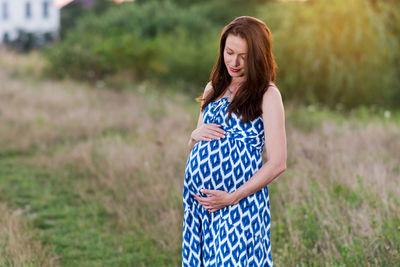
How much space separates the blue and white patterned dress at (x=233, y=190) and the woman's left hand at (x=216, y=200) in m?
0.04

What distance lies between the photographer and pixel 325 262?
3514mm

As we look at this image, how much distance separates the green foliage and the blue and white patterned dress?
8.58m

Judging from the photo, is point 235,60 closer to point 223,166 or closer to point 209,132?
point 209,132

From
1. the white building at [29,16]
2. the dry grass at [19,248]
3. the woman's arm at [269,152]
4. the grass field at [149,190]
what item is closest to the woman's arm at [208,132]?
the woman's arm at [269,152]

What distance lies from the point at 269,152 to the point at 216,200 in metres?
0.34

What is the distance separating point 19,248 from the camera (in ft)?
12.6

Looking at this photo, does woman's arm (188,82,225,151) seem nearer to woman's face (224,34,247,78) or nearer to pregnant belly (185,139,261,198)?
pregnant belly (185,139,261,198)

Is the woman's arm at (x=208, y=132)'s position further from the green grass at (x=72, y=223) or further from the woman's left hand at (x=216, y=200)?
the green grass at (x=72, y=223)

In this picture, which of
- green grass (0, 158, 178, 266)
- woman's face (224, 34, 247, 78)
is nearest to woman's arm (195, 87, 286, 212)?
woman's face (224, 34, 247, 78)

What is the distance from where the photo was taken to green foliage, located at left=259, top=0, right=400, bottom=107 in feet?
36.1

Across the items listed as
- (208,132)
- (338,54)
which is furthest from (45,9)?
(208,132)

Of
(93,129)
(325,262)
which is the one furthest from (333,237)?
(93,129)

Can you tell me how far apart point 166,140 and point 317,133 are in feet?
7.58

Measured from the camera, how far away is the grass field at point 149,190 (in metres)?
3.81
